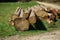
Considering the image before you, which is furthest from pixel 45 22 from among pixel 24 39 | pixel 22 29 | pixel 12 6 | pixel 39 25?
pixel 12 6

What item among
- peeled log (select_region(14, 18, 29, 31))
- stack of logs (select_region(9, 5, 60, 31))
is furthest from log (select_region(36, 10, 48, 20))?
peeled log (select_region(14, 18, 29, 31))

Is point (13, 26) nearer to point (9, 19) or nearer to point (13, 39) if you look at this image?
point (9, 19)

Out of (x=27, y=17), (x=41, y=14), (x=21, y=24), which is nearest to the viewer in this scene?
(x=21, y=24)

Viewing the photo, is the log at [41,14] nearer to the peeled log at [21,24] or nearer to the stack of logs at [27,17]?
the stack of logs at [27,17]

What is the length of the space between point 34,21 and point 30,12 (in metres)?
0.44

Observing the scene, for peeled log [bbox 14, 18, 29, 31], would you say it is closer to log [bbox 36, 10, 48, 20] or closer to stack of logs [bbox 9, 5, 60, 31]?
stack of logs [bbox 9, 5, 60, 31]

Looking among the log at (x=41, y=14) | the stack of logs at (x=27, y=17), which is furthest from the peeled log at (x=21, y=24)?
the log at (x=41, y=14)

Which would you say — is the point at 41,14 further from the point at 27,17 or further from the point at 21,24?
the point at 21,24

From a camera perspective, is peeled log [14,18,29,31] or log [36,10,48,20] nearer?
peeled log [14,18,29,31]

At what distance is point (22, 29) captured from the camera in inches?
280

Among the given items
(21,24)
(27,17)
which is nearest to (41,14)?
(27,17)

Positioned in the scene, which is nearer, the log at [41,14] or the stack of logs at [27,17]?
the stack of logs at [27,17]

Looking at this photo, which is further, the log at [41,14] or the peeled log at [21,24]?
the log at [41,14]

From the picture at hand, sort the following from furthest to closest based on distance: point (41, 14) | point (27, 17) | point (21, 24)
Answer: point (41, 14), point (27, 17), point (21, 24)
